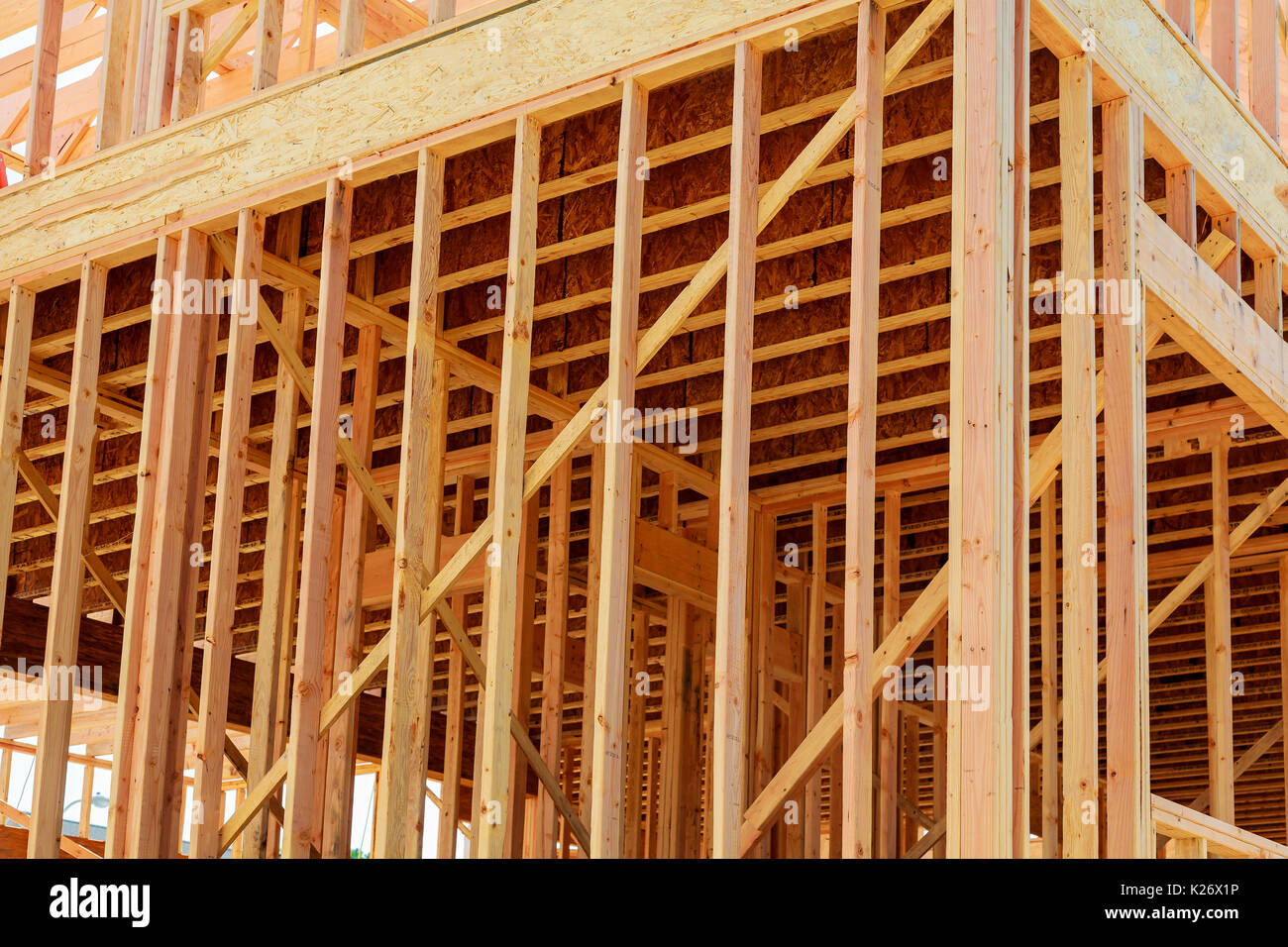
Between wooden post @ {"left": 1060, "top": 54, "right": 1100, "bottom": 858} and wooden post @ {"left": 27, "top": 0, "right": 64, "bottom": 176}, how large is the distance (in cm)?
515

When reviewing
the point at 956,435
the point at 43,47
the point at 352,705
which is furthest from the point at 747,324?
the point at 43,47

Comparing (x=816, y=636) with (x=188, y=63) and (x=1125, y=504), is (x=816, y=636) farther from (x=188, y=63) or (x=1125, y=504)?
(x=188, y=63)

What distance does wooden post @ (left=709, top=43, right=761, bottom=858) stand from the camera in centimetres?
547

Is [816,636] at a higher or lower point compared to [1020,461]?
higher

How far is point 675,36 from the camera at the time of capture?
6230 millimetres

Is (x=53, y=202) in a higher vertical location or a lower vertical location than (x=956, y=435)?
higher

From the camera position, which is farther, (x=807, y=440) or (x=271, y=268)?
(x=807, y=440)

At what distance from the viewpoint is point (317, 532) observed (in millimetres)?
6723

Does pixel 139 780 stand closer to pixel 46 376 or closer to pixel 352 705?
pixel 352 705

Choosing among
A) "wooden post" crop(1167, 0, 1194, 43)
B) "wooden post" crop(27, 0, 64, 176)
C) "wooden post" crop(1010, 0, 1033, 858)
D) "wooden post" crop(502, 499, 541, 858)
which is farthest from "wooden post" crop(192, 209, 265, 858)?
"wooden post" crop(1167, 0, 1194, 43)

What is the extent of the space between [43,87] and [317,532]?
3.25 m

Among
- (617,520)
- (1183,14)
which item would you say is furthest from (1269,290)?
(617,520)

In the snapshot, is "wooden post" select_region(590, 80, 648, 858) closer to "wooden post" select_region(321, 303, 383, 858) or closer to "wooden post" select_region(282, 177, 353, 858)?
"wooden post" select_region(282, 177, 353, 858)
